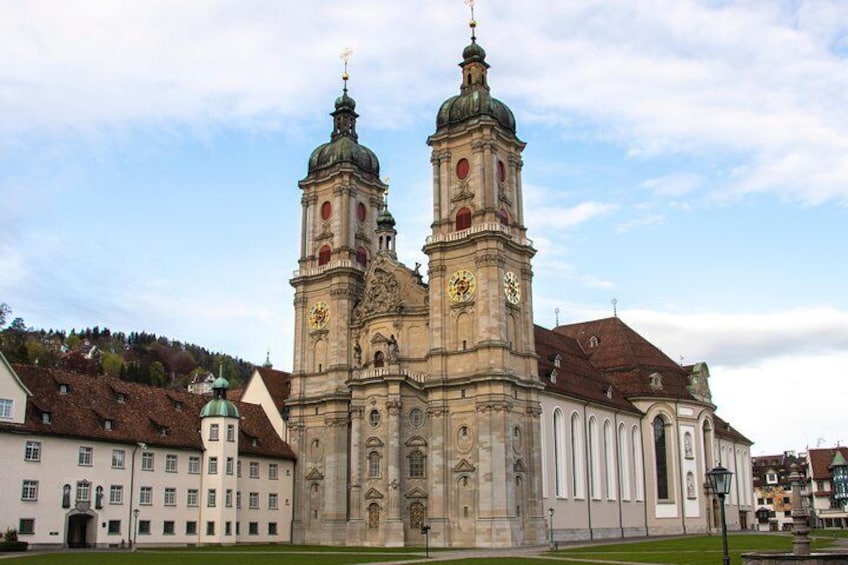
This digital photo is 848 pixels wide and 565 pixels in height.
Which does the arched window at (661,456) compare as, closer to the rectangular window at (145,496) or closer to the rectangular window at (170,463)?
the rectangular window at (170,463)

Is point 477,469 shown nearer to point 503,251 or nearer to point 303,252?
point 503,251

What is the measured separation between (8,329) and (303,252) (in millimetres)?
112190

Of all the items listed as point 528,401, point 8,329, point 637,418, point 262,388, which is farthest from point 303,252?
point 8,329

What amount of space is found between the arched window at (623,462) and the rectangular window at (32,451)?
4778 centimetres

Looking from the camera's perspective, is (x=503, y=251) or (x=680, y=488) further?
(x=680, y=488)

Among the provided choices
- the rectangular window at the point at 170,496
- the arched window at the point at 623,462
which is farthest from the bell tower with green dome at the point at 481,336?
the rectangular window at the point at 170,496

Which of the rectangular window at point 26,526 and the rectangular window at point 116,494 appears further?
the rectangular window at point 116,494

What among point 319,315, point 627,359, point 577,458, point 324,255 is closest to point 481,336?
point 577,458

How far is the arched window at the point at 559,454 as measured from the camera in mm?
74125

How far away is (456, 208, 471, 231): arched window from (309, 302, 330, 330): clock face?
1430cm

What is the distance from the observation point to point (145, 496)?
2630 inches

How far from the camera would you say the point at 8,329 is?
17438 cm

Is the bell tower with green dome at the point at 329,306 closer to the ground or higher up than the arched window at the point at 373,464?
higher up

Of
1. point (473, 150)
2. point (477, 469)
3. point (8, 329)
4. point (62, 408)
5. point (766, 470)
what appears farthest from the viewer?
point (8, 329)
